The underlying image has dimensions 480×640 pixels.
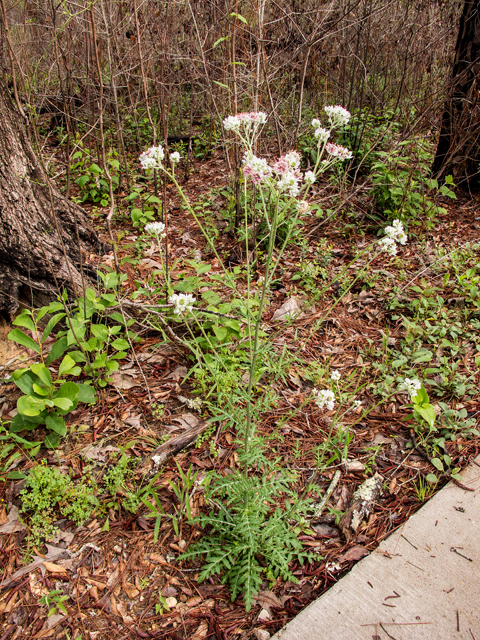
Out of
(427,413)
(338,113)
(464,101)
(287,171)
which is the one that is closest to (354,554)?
(427,413)

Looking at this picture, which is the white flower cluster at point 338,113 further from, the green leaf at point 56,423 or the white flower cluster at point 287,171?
the green leaf at point 56,423

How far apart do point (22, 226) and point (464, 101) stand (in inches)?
165

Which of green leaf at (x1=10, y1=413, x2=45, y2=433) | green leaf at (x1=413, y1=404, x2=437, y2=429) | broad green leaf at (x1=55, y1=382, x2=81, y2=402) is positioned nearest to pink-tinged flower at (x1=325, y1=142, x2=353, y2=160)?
green leaf at (x1=413, y1=404, x2=437, y2=429)

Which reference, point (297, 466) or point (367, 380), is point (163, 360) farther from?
point (367, 380)

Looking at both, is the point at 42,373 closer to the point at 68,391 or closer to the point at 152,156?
the point at 68,391

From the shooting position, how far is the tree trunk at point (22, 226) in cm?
256

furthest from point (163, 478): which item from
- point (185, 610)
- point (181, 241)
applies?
point (181, 241)

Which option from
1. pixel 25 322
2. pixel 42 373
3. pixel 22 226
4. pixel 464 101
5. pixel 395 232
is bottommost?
pixel 42 373

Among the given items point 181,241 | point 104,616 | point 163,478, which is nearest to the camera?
point 104,616

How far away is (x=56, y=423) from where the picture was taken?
2162mm

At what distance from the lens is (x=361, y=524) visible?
6.48 feet

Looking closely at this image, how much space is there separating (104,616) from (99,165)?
4345mm

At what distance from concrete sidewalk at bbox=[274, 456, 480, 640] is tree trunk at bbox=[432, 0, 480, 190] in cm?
352

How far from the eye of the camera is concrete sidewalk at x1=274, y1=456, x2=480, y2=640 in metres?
1.57
